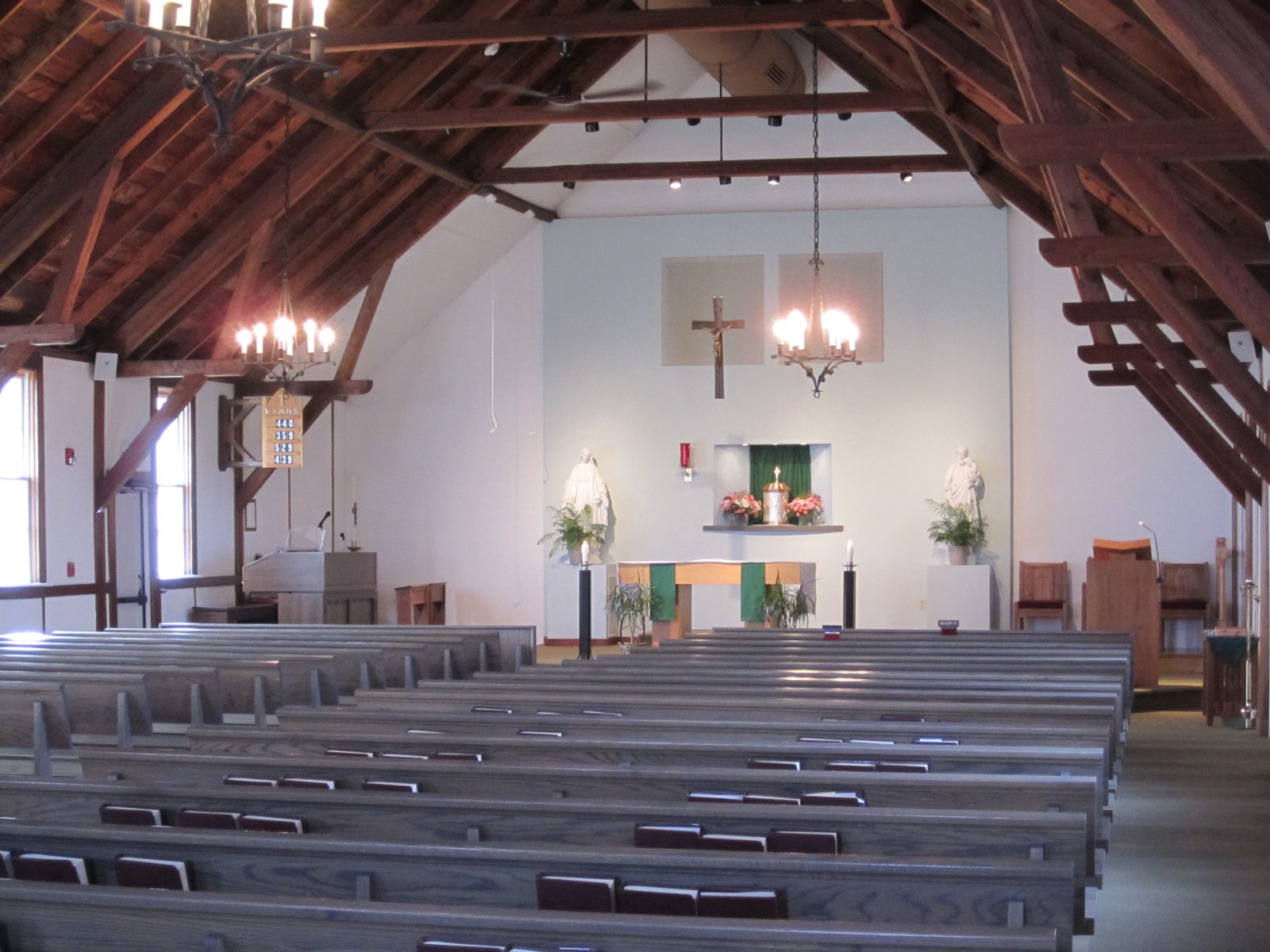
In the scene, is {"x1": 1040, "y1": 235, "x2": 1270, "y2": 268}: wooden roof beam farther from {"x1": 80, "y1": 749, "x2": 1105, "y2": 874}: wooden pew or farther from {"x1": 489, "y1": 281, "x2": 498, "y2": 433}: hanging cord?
{"x1": 489, "y1": 281, "x2": 498, "y2": 433}: hanging cord

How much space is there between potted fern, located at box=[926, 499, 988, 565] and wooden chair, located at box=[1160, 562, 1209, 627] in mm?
1905

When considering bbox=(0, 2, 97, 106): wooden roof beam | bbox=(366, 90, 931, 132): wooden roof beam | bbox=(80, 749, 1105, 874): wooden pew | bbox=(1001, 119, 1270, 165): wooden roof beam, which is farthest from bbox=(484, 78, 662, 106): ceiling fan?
bbox=(80, 749, 1105, 874): wooden pew

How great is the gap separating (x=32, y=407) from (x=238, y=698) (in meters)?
5.77

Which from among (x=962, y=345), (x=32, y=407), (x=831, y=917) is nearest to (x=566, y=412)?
(x=962, y=345)

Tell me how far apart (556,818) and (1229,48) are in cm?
262

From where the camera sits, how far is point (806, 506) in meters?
14.2

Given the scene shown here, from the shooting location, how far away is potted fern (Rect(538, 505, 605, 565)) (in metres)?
14.4

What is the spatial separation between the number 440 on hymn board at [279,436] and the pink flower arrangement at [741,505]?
444cm

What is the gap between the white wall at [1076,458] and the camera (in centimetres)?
1288

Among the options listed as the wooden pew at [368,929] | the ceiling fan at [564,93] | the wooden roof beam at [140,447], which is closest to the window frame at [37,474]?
the wooden roof beam at [140,447]

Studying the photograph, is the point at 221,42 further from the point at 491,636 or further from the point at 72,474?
the point at 72,474

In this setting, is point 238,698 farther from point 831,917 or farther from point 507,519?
point 507,519

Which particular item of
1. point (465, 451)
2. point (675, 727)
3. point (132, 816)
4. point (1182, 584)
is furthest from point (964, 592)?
point (132, 816)

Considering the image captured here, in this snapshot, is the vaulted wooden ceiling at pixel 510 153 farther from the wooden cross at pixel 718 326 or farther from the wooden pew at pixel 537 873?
the wooden pew at pixel 537 873
